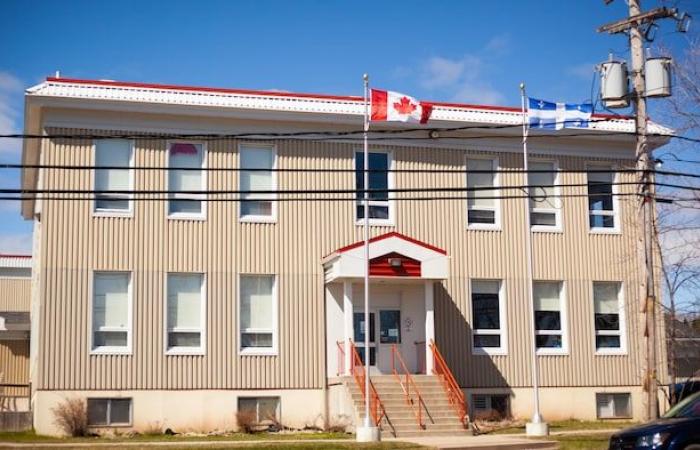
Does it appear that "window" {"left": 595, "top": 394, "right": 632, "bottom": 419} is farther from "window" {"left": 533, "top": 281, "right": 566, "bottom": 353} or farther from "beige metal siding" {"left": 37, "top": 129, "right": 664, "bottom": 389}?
"window" {"left": 533, "top": 281, "right": 566, "bottom": 353}

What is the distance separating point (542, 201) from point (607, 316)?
14.4 ft

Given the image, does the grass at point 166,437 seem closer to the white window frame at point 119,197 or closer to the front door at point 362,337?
the front door at point 362,337

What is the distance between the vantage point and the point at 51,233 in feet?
96.8

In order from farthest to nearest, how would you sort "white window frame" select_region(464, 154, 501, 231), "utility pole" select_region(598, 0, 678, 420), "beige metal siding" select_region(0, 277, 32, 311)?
1. "beige metal siding" select_region(0, 277, 32, 311)
2. "white window frame" select_region(464, 154, 501, 231)
3. "utility pole" select_region(598, 0, 678, 420)

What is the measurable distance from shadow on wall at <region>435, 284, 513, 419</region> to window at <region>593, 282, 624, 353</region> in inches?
151

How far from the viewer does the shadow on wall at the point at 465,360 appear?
107 ft

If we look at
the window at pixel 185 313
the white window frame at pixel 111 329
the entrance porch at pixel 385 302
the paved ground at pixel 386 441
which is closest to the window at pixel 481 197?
the entrance porch at pixel 385 302

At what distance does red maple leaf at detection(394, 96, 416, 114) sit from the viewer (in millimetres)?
28344

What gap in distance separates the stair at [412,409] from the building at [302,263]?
0.11 meters

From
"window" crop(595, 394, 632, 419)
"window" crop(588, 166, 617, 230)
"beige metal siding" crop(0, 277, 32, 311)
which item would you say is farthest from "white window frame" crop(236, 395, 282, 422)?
"beige metal siding" crop(0, 277, 32, 311)

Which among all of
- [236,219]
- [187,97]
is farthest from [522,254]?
[187,97]

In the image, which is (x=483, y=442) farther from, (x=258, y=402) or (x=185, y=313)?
(x=185, y=313)

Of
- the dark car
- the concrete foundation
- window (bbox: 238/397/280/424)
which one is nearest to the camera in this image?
the dark car

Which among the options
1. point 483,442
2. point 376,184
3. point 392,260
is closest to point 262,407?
point 392,260
